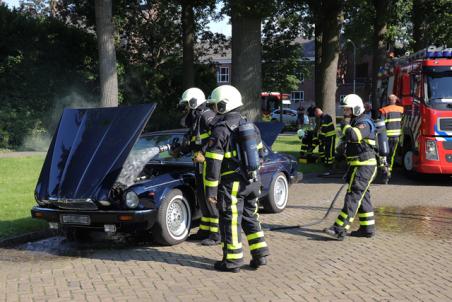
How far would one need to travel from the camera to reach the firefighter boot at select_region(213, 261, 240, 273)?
5504 millimetres

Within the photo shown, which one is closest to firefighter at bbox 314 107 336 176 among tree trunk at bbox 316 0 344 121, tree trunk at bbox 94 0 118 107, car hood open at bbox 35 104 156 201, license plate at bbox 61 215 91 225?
tree trunk at bbox 316 0 344 121

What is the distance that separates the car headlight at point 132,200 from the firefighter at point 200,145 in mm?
807

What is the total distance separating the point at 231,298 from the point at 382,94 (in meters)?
12.6

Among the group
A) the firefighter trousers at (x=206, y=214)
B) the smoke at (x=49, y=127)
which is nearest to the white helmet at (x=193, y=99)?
the firefighter trousers at (x=206, y=214)

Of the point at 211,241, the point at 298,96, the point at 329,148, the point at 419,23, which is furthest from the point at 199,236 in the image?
the point at 298,96

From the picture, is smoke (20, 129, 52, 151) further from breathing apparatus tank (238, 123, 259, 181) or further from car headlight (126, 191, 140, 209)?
breathing apparatus tank (238, 123, 259, 181)

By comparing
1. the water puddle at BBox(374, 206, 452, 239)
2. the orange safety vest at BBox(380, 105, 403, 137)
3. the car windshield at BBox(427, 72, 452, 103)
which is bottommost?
the water puddle at BBox(374, 206, 452, 239)

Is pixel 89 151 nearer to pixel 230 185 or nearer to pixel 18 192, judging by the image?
pixel 230 185

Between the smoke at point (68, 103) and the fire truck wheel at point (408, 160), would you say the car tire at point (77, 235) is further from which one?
the smoke at point (68, 103)

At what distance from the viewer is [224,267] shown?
557 cm

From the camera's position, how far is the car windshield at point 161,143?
741 centimetres

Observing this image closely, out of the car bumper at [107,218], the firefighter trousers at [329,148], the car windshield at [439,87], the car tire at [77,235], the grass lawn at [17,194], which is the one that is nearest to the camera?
the car bumper at [107,218]

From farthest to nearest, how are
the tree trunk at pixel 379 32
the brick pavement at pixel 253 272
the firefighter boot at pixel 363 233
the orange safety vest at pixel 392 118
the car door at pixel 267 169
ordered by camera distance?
1. the tree trunk at pixel 379 32
2. the orange safety vest at pixel 392 118
3. the car door at pixel 267 169
4. the firefighter boot at pixel 363 233
5. the brick pavement at pixel 253 272

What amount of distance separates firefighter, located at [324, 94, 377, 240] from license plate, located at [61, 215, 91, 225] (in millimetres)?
3097
